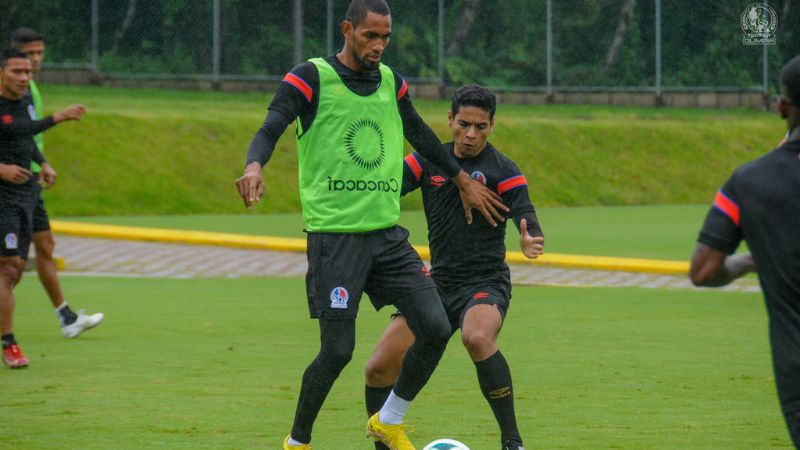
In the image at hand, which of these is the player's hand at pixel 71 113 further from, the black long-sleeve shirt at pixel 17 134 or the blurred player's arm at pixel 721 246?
the blurred player's arm at pixel 721 246

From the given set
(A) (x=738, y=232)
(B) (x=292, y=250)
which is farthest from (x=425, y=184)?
(B) (x=292, y=250)

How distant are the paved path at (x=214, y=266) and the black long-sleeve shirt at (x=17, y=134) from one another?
6.52 metres

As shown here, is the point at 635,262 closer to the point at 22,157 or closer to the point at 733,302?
the point at 733,302

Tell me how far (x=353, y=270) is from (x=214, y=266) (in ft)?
36.4

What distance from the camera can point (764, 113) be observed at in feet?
105

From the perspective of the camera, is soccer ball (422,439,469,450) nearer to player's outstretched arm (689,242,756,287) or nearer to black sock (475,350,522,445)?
black sock (475,350,522,445)

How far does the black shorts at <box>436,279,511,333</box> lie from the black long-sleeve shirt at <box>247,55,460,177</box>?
2.04 feet

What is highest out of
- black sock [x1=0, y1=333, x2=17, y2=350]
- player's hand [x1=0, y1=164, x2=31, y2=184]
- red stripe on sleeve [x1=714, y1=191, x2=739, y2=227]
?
red stripe on sleeve [x1=714, y1=191, x2=739, y2=227]

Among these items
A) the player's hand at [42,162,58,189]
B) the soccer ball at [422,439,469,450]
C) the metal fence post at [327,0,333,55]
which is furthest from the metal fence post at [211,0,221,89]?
the soccer ball at [422,439,469,450]

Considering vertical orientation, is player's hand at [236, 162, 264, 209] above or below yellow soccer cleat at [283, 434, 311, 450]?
above

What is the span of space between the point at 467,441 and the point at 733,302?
738 cm

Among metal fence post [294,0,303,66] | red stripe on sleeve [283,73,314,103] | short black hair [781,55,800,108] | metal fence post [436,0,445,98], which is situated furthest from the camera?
metal fence post [436,0,445,98]

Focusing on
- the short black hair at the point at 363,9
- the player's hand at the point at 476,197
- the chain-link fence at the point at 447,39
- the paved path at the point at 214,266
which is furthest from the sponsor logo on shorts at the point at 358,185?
the chain-link fence at the point at 447,39

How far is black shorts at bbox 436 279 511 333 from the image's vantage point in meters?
7.29
